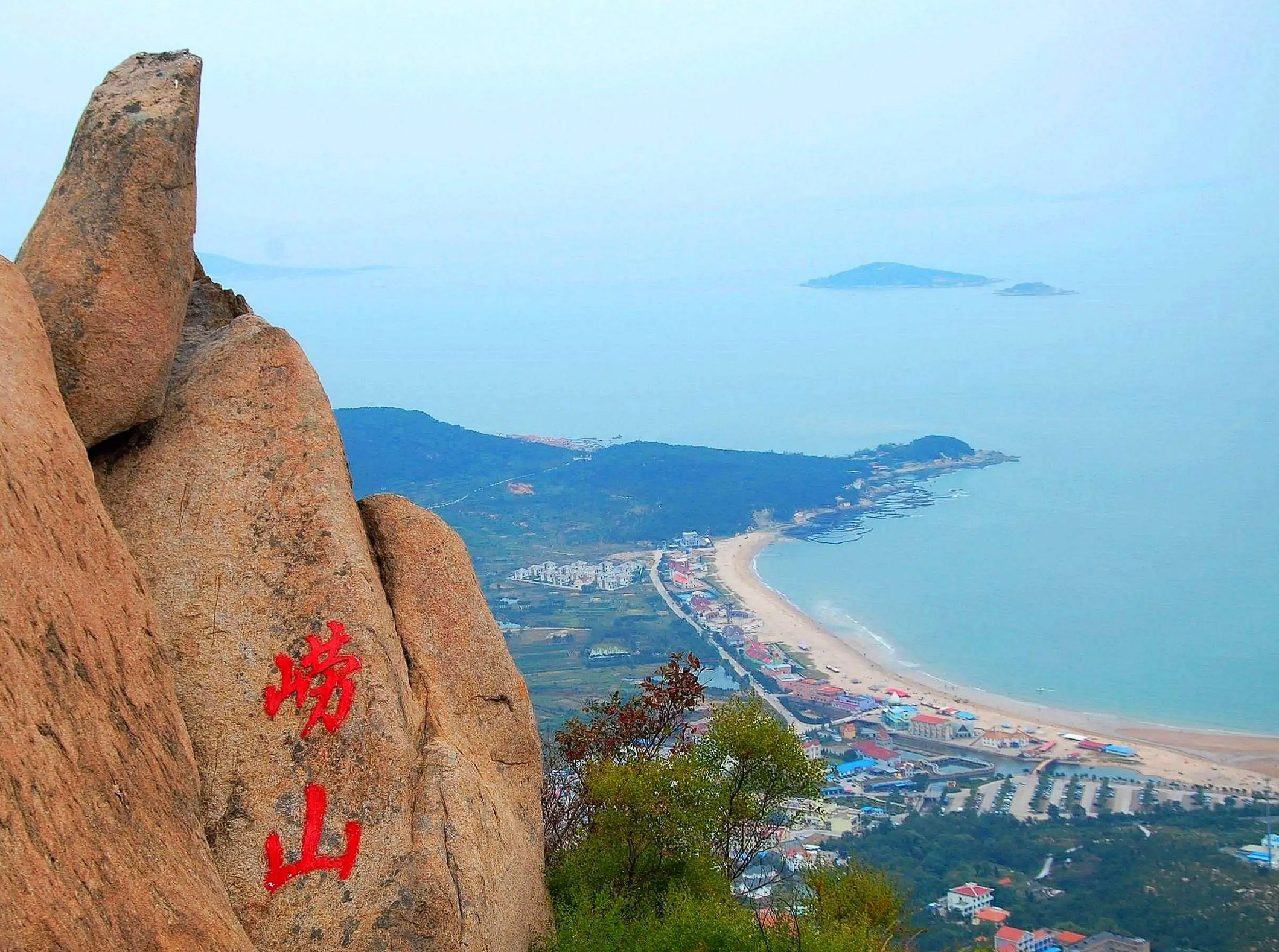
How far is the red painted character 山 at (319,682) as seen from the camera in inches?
Result: 330

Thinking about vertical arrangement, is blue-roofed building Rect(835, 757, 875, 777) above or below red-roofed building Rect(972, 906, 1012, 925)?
below

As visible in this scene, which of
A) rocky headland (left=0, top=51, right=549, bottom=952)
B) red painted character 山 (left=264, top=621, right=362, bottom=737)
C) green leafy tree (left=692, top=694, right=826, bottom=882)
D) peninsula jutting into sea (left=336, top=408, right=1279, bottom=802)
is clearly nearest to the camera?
rocky headland (left=0, top=51, right=549, bottom=952)

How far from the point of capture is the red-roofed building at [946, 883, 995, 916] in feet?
85.6

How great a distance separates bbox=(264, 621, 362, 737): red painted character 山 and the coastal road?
21.5 meters

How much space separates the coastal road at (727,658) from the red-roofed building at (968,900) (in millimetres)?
5599

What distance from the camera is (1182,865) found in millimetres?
30109

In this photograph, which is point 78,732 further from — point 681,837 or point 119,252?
point 681,837

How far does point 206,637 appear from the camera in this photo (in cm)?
855

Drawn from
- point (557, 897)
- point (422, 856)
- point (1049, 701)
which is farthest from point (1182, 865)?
point (422, 856)

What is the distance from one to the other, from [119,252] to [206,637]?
3.38 m

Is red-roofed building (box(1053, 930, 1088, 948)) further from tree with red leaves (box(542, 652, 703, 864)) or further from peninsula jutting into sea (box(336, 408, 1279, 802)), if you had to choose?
peninsula jutting into sea (box(336, 408, 1279, 802))

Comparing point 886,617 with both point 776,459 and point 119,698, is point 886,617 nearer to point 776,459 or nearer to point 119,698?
point 776,459

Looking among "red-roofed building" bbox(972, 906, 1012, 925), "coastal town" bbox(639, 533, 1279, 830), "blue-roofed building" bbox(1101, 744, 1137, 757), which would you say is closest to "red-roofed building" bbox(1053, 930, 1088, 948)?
"red-roofed building" bbox(972, 906, 1012, 925)

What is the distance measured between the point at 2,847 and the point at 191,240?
6.46m
